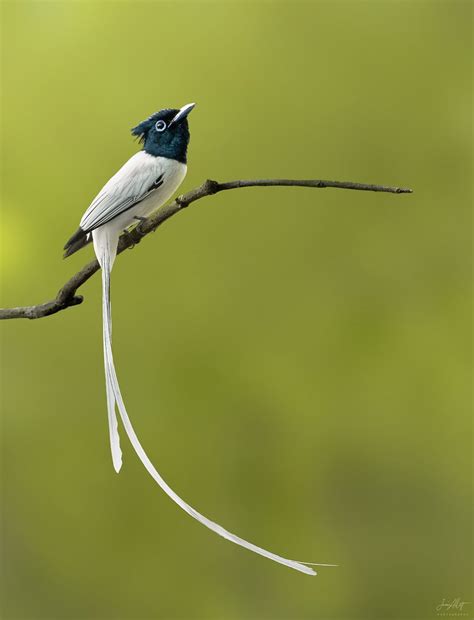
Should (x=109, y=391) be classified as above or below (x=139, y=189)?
below

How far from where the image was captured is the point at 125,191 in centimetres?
112

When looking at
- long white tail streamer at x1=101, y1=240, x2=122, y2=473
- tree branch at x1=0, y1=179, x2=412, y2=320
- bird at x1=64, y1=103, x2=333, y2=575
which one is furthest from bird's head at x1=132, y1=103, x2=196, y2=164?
long white tail streamer at x1=101, y1=240, x2=122, y2=473

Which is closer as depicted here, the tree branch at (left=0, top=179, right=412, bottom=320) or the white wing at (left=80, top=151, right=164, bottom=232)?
the tree branch at (left=0, top=179, right=412, bottom=320)

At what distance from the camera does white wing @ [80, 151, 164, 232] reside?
3.65ft

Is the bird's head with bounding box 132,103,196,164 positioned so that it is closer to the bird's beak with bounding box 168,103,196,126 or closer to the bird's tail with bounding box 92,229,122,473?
the bird's beak with bounding box 168,103,196,126

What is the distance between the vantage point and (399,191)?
90cm

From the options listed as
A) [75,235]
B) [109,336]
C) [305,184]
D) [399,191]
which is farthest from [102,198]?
[399,191]

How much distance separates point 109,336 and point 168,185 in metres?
0.27

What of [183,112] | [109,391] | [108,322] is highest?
[183,112]

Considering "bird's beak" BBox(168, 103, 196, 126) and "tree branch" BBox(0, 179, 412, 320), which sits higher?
"bird's beak" BBox(168, 103, 196, 126)

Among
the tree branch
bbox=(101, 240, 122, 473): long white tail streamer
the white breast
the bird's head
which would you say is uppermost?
the bird's head

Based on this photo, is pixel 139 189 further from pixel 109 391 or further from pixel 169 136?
A: pixel 109 391

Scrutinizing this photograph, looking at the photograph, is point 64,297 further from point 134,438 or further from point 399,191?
point 399,191

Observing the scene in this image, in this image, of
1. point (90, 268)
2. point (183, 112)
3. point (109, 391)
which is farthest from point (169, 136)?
point (109, 391)
